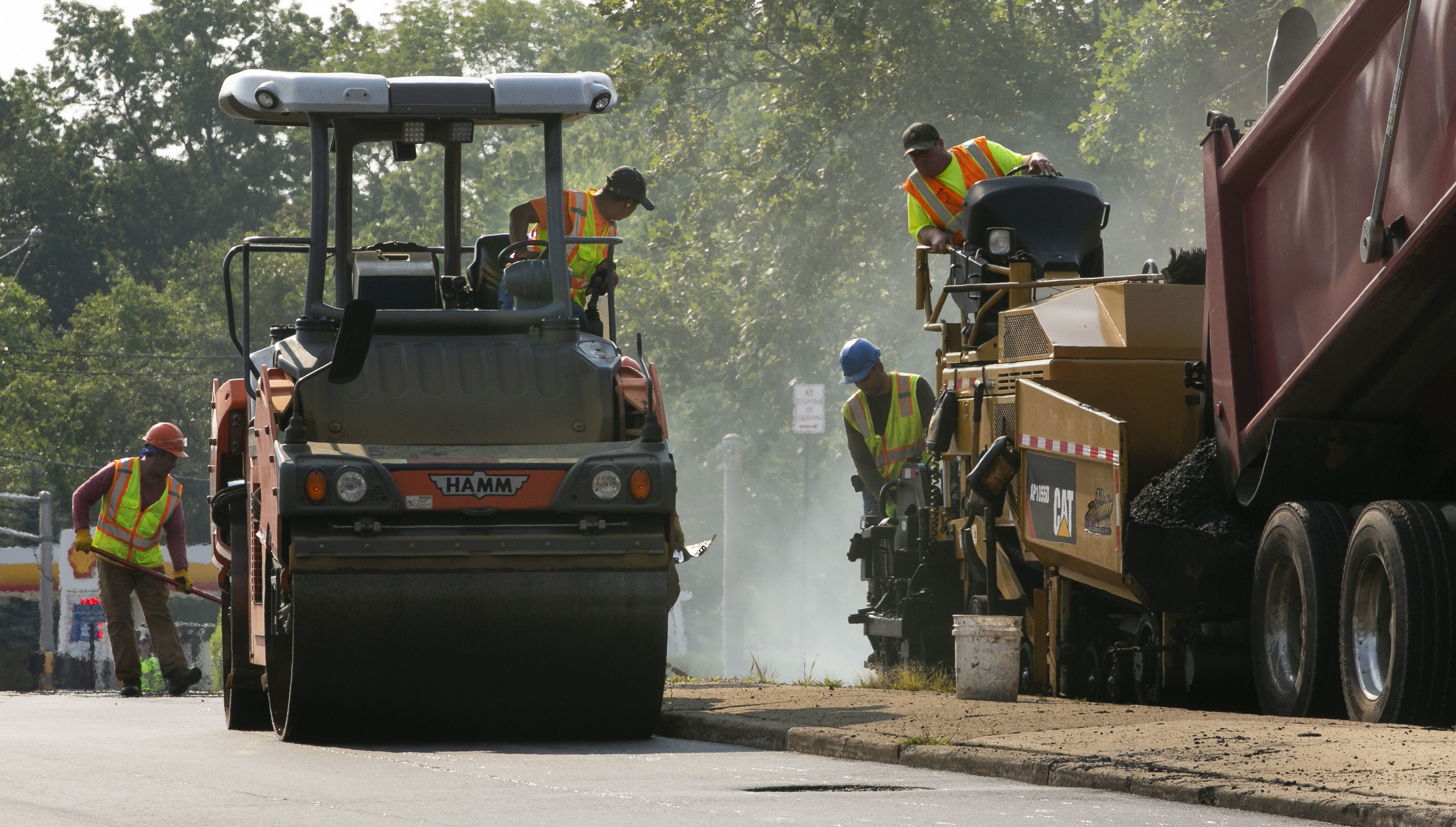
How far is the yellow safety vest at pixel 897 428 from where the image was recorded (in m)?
11.4

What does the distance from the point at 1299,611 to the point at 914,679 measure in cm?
238

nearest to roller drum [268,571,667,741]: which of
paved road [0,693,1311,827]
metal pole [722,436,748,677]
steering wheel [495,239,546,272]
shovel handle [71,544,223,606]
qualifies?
paved road [0,693,1311,827]

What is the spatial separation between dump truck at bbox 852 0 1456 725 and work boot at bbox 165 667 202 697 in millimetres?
5440

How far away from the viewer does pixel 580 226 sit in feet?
30.7

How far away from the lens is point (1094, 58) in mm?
28312

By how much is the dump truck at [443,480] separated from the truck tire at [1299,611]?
7.19ft

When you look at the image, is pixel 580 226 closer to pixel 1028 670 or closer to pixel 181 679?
pixel 1028 670

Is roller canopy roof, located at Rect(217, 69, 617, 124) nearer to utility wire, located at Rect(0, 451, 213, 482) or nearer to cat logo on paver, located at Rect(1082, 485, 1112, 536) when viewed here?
cat logo on paver, located at Rect(1082, 485, 1112, 536)

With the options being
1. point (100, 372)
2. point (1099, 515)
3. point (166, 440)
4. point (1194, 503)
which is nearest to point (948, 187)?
point (1099, 515)

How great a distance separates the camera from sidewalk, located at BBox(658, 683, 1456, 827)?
535 centimetres

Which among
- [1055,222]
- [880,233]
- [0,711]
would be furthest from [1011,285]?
[880,233]

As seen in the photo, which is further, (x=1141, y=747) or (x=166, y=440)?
(x=166, y=440)

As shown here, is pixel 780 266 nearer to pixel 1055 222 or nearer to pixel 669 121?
pixel 669 121

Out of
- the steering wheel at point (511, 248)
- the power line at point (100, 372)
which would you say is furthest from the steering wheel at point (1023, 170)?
the power line at point (100, 372)
